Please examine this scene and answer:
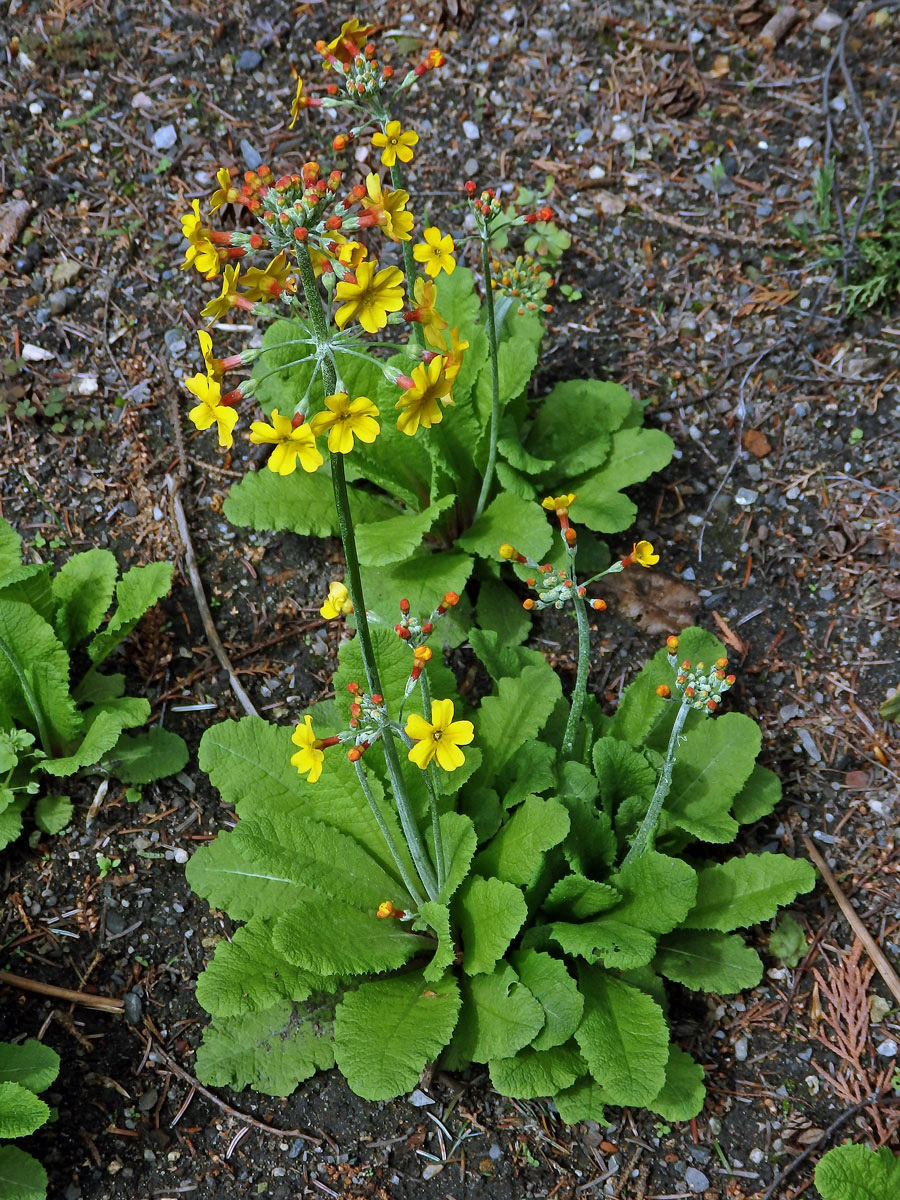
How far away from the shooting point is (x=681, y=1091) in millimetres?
2961

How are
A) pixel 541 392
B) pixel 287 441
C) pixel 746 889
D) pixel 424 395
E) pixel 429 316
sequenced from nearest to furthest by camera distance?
pixel 287 441
pixel 424 395
pixel 429 316
pixel 746 889
pixel 541 392

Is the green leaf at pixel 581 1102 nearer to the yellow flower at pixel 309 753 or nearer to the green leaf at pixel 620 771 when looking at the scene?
the green leaf at pixel 620 771

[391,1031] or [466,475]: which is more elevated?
[466,475]

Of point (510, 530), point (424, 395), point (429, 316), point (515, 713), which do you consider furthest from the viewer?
point (510, 530)

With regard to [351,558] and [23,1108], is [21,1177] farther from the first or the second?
[351,558]

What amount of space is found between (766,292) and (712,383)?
1.77ft

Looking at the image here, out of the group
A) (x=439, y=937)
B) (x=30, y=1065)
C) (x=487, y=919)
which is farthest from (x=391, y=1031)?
(x=30, y=1065)

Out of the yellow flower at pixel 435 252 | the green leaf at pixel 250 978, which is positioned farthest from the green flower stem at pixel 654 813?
the yellow flower at pixel 435 252

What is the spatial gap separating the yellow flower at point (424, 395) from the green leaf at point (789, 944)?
2128 mm

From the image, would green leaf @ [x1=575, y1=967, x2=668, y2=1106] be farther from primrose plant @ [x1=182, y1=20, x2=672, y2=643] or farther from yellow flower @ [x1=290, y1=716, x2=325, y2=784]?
primrose plant @ [x1=182, y1=20, x2=672, y2=643]

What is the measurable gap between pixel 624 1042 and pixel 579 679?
1038 mm

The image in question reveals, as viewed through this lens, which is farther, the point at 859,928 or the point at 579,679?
the point at 859,928

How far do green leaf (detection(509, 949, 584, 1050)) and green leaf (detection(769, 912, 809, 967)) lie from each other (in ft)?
2.66

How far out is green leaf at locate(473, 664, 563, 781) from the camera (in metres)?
3.30
